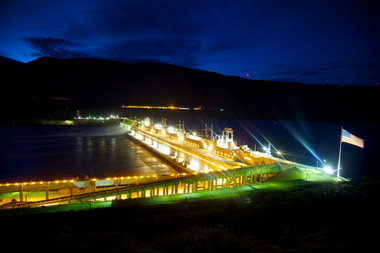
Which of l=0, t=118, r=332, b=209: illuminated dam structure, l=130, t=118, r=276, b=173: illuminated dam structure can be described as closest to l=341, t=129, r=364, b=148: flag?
l=0, t=118, r=332, b=209: illuminated dam structure

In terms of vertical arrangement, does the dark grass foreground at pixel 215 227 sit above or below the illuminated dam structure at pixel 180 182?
above

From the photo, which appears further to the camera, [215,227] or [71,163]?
[71,163]

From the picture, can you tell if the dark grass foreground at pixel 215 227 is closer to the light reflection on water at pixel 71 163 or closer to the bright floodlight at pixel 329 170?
the bright floodlight at pixel 329 170

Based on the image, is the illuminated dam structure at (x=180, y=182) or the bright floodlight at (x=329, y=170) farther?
the bright floodlight at (x=329, y=170)

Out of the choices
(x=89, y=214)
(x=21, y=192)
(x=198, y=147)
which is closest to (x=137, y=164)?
(x=198, y=147)

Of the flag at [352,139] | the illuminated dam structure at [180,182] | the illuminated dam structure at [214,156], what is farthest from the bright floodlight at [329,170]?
the illuminated dam structure at [214,156]

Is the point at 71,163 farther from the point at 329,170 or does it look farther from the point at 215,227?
the point at 329,170

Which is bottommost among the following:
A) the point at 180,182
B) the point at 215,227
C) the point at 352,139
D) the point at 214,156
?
the point at 180,182

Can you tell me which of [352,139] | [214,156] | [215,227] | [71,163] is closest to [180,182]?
[214,156]
